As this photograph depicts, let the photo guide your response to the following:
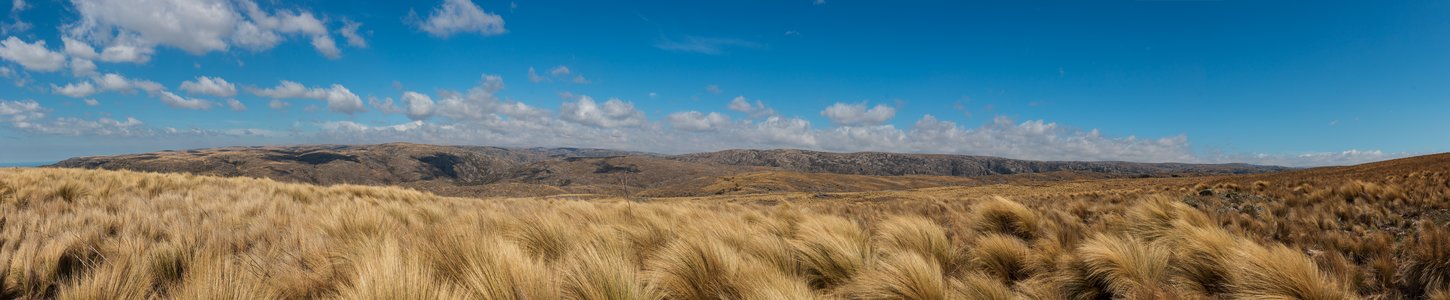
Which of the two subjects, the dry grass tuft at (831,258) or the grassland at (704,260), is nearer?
the grassland at (704,260)

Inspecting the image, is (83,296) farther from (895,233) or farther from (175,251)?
(895,233)

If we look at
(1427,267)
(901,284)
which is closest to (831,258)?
(901,284)

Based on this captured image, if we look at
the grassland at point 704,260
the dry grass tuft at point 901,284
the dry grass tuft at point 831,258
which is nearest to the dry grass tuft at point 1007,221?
the grassland at point 704,260

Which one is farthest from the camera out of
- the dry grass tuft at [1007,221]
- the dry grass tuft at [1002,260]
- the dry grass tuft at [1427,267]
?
the dry grass tuft at [1007,221]

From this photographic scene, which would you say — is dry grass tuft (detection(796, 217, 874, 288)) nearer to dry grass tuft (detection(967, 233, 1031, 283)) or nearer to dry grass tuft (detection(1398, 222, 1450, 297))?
dry grass tuft (detection(967, 233, 1031, 283))

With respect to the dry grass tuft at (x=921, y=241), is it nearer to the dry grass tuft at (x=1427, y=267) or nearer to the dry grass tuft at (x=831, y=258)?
the dry grass tuft at (x=831, y=258)

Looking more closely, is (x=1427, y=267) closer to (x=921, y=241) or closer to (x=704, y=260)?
(x=921, y=241)

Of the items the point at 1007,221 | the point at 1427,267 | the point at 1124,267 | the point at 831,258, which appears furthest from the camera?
the point at 1007,221

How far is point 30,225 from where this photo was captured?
14.5 feet

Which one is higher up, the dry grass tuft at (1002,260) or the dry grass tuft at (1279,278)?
the dry grass tuft at (1279,278)

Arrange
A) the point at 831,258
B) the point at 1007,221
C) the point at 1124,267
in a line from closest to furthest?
the point at 1124,267, the point at 831,258, the point at 1007,221

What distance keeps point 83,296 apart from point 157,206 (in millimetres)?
6251

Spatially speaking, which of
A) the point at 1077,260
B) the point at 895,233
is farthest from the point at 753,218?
the point at 1077,260

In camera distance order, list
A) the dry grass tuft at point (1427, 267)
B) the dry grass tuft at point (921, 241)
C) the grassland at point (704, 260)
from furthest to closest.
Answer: the dry grass tuft at point (921, 241) → the dry grass tuft at point (1427, 267) → the grassland at point (704, 260)
